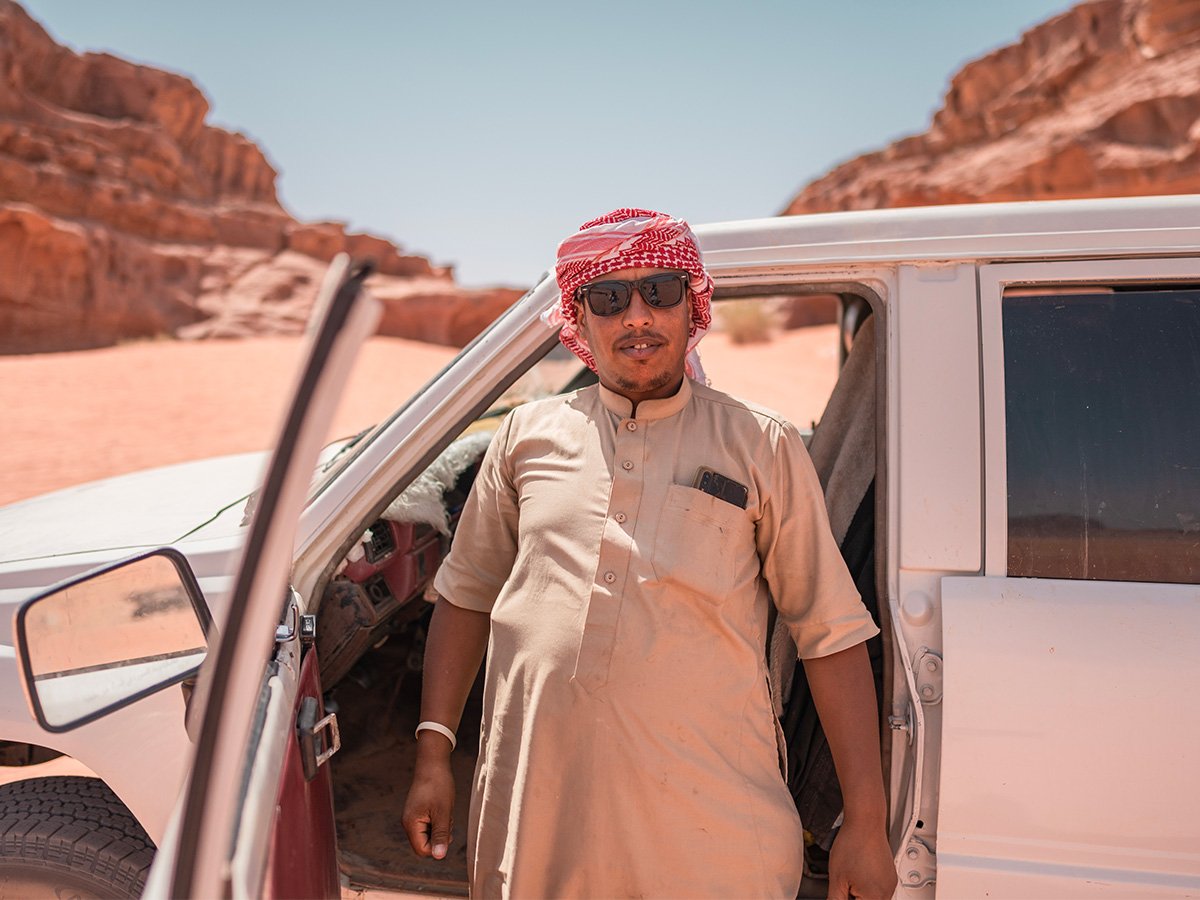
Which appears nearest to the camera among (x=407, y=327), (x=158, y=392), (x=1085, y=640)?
(x=1085, y=640)

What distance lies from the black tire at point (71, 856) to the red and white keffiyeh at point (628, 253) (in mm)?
1609

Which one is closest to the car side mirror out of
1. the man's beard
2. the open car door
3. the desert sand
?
the open car door

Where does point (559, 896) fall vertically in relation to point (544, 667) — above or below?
below

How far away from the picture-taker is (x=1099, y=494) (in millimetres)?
1901

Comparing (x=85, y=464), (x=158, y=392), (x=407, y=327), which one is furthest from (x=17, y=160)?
(x=85, y=464)

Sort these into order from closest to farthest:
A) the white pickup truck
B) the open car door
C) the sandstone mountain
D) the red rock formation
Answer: the open car door, the white pickup truck, the red rock formation, the sandstone mountain

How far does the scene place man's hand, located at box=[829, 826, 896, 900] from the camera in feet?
5.99

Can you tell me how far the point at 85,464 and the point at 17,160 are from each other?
2512 cm

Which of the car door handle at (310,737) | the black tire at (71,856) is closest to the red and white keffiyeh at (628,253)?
the car door handle at (310,737)

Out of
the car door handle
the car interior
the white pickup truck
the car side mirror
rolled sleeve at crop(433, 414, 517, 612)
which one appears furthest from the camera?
the car interior

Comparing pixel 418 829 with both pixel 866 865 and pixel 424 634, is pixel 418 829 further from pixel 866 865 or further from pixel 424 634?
pixel 424 634

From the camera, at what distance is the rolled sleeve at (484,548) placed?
83.4 inches

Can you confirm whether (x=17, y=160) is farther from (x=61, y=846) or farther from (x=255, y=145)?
(x=61, y=846)

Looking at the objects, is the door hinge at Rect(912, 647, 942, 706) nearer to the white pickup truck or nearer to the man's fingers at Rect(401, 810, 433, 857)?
the white pickup truck
